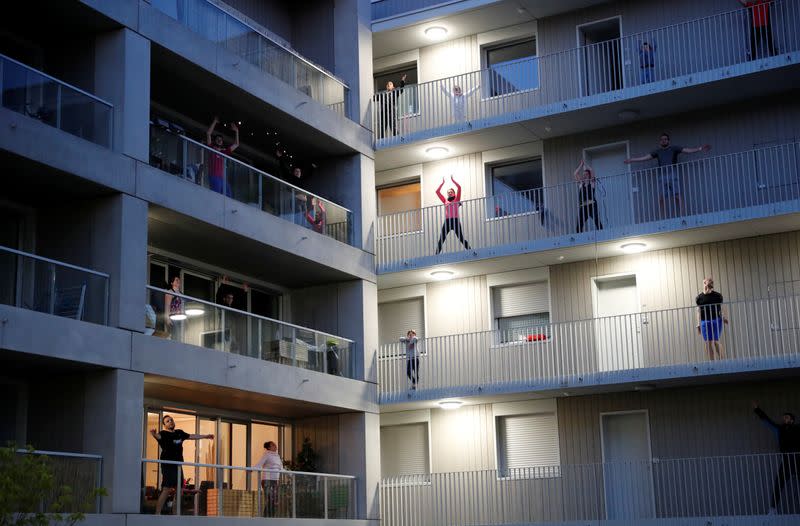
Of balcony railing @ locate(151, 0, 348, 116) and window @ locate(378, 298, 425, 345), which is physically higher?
balcony railing @ locate(151, 0, 348, 116)

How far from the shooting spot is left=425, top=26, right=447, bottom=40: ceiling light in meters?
30.0

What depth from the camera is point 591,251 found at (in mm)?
26797

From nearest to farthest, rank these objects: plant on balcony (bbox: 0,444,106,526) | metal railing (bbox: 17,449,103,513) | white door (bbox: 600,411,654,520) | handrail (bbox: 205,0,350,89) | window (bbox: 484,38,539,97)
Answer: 1. plant on balcony (bbox: 0,444,106,526)
2. metal railing (bbox: 17,449,103,513)
3. handrail (bbox: 205,0,350,89)
4. white door (bbox: 600,411,654,520)
5. window (bbox: 484,38,539,97)

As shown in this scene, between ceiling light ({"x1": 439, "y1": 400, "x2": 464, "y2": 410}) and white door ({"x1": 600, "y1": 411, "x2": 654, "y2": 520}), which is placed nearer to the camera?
white door ({"x1": 600, "y1": 411, "x2": 654, "y2": 520})

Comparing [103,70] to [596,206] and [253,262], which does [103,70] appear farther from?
[596,206]

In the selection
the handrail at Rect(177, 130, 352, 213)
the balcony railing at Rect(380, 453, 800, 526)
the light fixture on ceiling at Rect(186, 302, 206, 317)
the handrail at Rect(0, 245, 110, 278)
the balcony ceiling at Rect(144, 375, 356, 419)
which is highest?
the handrail at Rect(177, 130, 352, 213)

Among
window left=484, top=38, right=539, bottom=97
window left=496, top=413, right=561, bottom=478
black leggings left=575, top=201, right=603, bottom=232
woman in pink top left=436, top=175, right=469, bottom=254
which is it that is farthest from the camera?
window left=484, top=38, right=539, bottom=97

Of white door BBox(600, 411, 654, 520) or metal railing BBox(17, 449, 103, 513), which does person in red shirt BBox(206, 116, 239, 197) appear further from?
white door BBox(600, 411, 654, 520)

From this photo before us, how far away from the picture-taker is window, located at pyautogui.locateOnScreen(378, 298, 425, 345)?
1171 inches

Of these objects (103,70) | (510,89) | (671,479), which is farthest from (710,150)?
(103,70)

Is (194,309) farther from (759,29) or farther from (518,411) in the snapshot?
(759,29)

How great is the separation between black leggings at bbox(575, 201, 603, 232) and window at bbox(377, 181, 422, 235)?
182 inches

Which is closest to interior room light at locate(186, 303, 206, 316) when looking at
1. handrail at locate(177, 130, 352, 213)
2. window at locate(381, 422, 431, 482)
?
handrail at locate(177, 130, 352, 213)

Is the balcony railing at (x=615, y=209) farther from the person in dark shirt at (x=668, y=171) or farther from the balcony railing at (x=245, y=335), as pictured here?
the balcony railing at (x=245, y=335)
